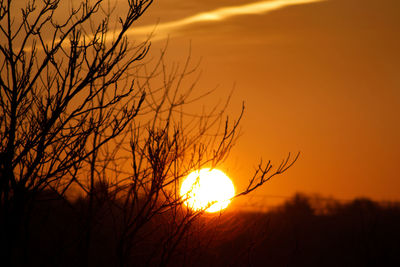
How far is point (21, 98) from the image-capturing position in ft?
16.2

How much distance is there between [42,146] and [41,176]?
1.03 ft

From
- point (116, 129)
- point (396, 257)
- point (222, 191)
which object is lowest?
point (396, 257)

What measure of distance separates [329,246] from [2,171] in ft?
118

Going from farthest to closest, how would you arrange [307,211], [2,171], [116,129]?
[307,211], [116,129], [2,171]

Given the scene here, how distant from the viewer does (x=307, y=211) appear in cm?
5009

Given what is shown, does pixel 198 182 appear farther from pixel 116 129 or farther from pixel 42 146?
pixel 42 146

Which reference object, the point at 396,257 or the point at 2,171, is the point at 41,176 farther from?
the point at 396,257

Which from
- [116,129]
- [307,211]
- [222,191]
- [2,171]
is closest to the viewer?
[2,171]

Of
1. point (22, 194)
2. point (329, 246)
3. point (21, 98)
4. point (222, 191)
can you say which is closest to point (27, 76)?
point (21, 98)

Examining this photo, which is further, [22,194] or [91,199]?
[91,199]

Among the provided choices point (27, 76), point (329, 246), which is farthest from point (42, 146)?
point (329, 246)

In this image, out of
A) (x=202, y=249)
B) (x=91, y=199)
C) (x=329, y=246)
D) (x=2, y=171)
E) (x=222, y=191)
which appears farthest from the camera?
(x=329, y=246)

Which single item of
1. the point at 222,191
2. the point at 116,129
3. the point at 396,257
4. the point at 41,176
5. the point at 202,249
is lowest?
the point at 396,257

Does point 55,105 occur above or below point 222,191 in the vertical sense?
above
